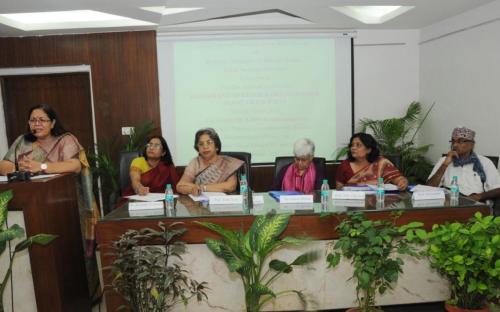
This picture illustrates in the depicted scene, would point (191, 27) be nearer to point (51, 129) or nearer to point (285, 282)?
point (51, 129)

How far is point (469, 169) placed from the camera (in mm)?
3125

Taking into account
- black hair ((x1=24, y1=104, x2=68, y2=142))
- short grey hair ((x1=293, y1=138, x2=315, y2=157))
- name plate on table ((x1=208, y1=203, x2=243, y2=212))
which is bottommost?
name plate on table ((x1=208, y1=203, x2=243, y2=212))

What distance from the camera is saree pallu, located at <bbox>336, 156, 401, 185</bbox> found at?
295 centimetres

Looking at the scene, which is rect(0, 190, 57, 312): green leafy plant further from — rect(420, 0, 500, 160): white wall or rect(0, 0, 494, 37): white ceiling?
rect(420, 0, 500, 160): white wall

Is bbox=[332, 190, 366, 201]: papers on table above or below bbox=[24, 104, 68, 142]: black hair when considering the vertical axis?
below

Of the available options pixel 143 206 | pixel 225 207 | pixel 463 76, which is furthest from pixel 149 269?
pixel 463 76

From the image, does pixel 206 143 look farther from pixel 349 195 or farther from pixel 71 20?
pixel 71 20

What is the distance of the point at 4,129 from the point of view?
4656 millimetres

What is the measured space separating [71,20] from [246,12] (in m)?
1.88

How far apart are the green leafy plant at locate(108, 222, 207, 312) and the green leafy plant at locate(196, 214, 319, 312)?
19cm

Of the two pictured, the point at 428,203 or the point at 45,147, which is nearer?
the point at 428,203

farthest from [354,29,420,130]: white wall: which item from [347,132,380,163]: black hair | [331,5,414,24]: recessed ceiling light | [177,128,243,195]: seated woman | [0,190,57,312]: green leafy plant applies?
[0,190,57,312]: green leafy plant

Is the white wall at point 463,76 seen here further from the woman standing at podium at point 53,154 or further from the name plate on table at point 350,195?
the woman standing at podium at point 53,154

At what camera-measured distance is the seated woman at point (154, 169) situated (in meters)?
3.15
